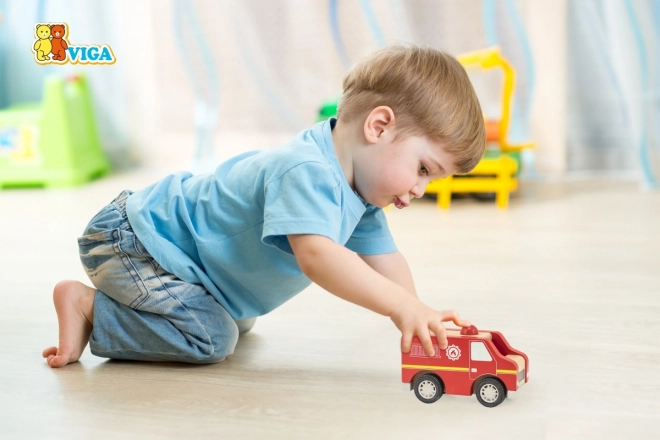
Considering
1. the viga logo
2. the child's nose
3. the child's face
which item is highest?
the viga logo

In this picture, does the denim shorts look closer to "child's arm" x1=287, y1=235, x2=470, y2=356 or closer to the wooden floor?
the wooden floor

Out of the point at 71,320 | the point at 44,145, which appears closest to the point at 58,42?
the point at 44,145

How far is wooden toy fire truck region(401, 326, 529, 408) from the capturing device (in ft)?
2.55

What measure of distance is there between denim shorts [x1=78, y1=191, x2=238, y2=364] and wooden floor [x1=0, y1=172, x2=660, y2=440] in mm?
23

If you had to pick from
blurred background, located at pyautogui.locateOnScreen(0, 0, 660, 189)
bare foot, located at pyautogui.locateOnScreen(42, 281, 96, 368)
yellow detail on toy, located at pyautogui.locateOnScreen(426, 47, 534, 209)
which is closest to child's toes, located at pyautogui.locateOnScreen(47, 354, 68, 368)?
bare foot, located at pyautogui.locateOnScreen(42, 281, 96, 368)

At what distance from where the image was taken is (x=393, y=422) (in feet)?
2.47

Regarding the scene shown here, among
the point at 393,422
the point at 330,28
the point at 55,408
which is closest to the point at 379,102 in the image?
the point at 393,422

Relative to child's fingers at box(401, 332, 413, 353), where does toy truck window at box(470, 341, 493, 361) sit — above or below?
below

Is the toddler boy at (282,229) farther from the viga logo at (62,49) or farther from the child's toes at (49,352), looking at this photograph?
the viga logo at (62,49)

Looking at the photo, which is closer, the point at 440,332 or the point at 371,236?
the point at 440,332

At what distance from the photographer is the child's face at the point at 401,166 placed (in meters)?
0.83

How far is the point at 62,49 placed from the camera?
95.3 inches

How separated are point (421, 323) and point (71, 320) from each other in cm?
44

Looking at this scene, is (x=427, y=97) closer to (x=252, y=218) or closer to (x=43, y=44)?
(x=252, y=218)
